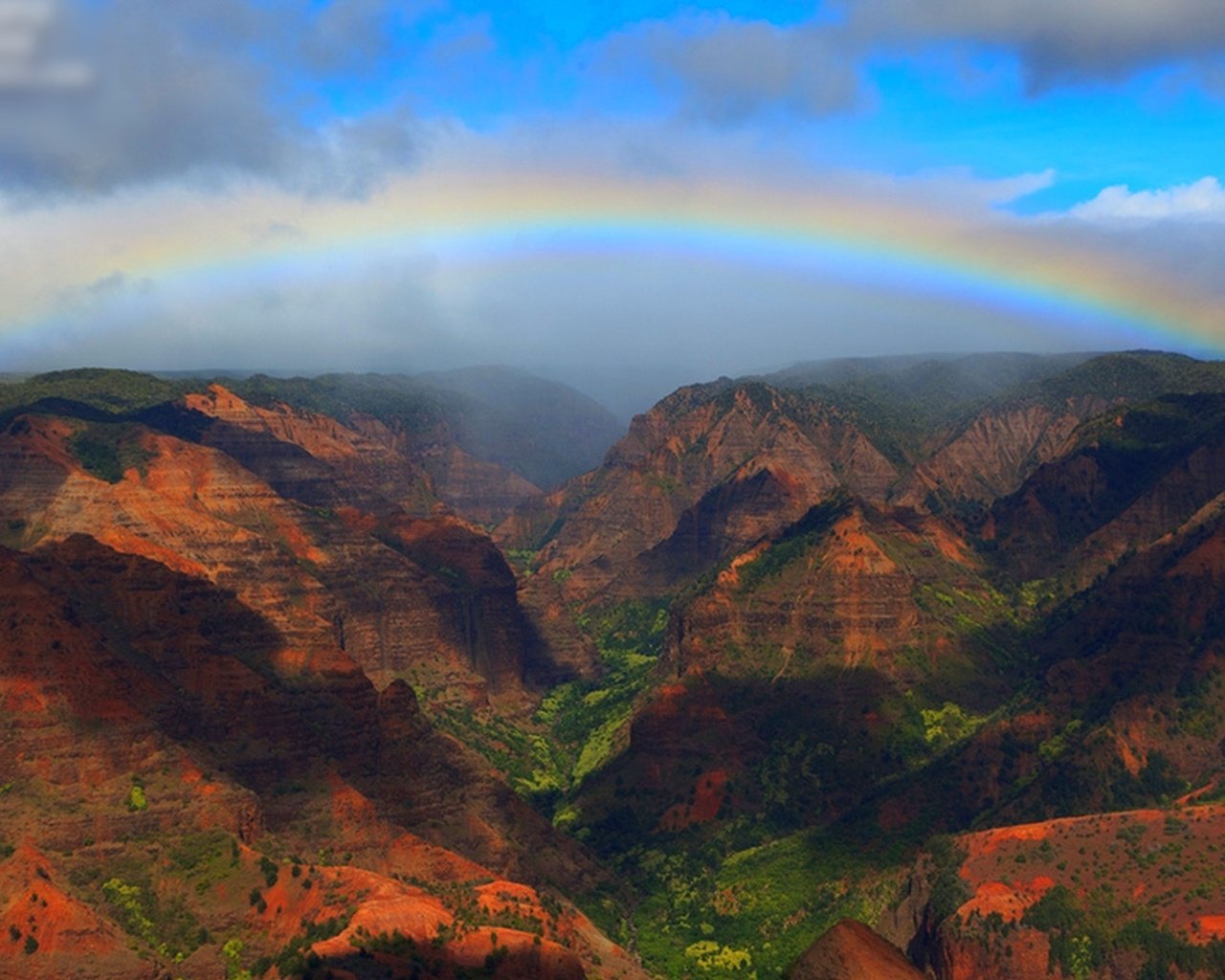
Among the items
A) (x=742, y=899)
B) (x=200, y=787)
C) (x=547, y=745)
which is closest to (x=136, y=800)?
(x=200, y=787)

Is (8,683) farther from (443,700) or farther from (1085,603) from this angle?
(1085,603)

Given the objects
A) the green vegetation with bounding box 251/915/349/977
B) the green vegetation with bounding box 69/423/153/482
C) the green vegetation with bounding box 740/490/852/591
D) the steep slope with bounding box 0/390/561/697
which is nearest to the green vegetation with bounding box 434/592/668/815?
the steep slope with bounding box 0/390/561/697

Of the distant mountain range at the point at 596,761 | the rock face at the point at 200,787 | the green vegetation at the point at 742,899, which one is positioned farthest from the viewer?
the green vegetation at the point at 742,899

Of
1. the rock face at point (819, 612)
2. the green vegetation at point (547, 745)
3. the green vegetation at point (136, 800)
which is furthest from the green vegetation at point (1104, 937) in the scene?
the green vegetation at point (547, 745)

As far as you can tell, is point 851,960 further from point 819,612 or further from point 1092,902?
point 819,612

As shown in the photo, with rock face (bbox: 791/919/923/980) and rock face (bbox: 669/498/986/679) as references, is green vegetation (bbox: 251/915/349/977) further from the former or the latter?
rock face (bbox: 669/498/986/679)

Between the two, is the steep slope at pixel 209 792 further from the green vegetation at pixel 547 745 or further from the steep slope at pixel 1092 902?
the green vegetation at pixel 547 745
